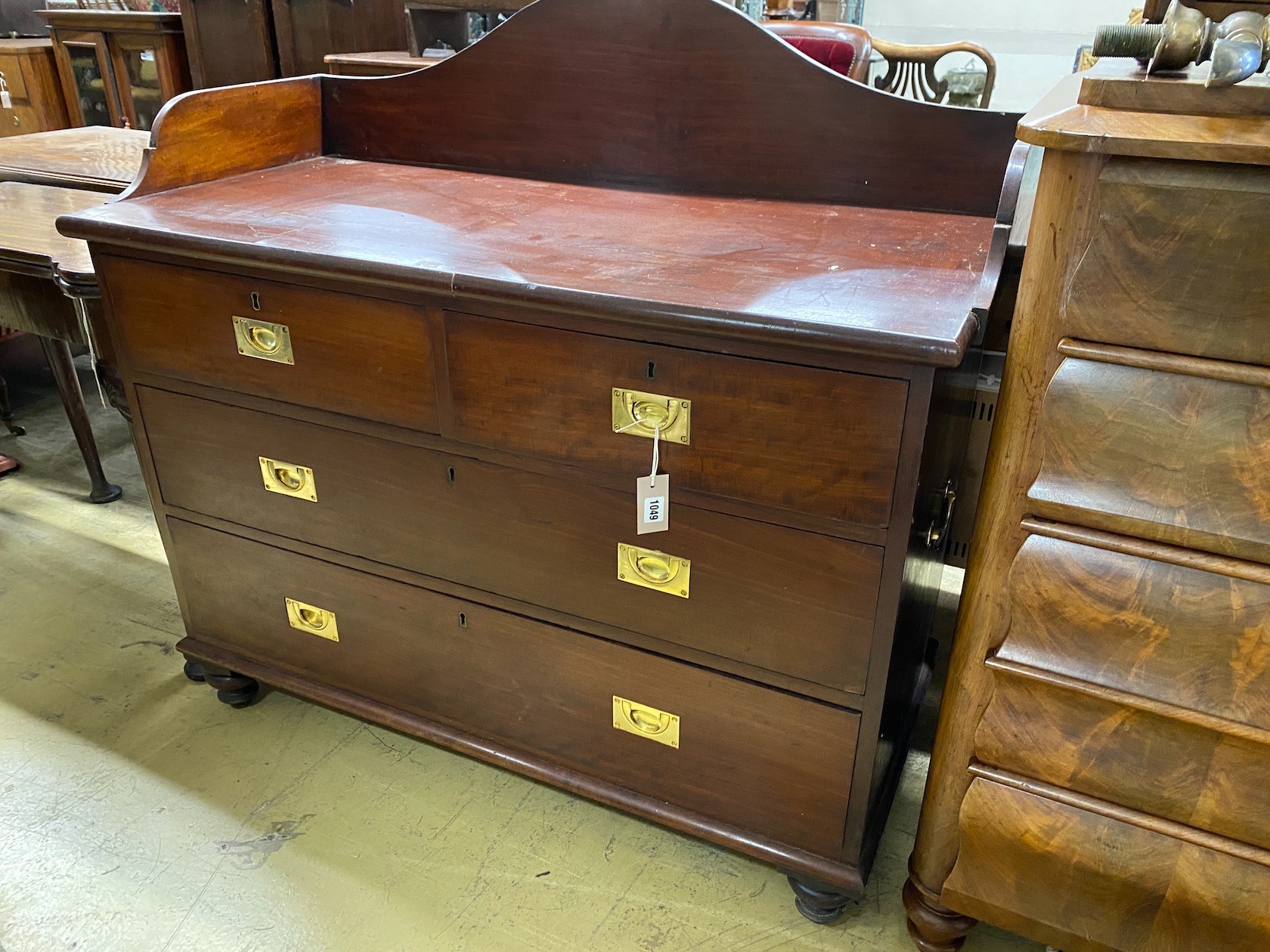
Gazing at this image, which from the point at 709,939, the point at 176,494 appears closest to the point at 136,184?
the point at 176,494

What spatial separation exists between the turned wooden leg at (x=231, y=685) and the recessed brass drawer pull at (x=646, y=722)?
27.5 inches

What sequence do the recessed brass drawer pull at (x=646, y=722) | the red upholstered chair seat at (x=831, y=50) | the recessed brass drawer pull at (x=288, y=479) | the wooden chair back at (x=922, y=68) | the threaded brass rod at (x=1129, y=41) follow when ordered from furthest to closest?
the wooden chair back at (x=922, y=68)
the red upholstered chair seat at (x=831, y=50)
the recessed brass drawer pull at (x=288, y=479)
the recessed brass drawer pull at (x=646, y=722)
the threaded brass rod at (x=1129, y=41)

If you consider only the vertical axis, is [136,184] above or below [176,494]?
above

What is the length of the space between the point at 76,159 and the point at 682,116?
1677mm

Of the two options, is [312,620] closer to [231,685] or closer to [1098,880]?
[231,685]

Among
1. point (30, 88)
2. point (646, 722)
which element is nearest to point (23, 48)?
point (30, 88)

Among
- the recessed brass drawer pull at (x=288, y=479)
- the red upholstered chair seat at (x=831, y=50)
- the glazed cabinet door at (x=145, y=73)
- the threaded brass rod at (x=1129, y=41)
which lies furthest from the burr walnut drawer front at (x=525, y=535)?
the glazed cabinet door at (x=145, y=73)

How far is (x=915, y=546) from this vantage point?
1.00 metres

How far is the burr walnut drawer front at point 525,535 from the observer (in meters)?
1.00

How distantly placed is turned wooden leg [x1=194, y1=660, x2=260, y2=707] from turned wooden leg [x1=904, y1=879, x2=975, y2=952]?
3.50 feet

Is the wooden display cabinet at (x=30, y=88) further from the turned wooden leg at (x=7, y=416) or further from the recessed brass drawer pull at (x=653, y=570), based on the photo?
the recessed brass drawer pull at (x=653, y=570)

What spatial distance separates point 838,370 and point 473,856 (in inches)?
34.0

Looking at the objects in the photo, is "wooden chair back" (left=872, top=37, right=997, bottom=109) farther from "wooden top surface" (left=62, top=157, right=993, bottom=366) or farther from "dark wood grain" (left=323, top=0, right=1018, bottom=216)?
"wooden top surface" (left=62, top=157, right=993, bottom=366)

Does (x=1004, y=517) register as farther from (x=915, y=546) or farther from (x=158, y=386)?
(x=158, y=386)
